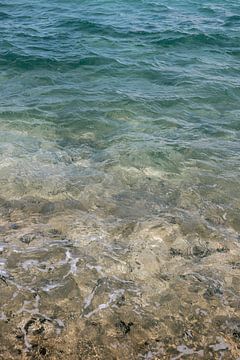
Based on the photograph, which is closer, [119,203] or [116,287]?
[116,287]

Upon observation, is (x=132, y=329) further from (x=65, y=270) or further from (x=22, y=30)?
(x=22, y=30)

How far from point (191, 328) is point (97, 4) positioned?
23273 mm

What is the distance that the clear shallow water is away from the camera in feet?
15.1

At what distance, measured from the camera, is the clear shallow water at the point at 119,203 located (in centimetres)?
461

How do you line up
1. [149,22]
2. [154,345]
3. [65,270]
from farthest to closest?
1. [149,22]
2. [65,270]
3. [154,345]

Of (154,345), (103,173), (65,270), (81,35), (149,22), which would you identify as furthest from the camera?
(149,22)

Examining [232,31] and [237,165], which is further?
[232,31]

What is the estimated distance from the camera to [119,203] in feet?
23.2

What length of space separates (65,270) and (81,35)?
14.9m

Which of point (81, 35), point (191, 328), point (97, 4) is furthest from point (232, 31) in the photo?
point (191, 328)

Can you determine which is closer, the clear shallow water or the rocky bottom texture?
the rocky bottom texture

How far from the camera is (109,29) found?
1855 centimetres

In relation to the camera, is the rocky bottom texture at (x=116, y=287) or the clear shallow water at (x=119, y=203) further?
the clear shallow water at (x=119, y=203)

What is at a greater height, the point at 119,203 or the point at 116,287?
the point at 116,287
